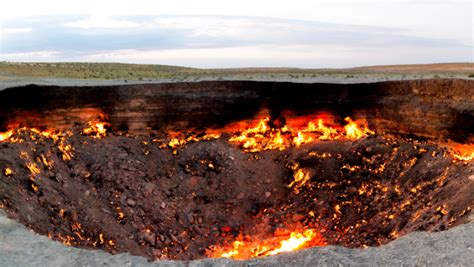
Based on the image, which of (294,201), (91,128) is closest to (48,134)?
(91,128)

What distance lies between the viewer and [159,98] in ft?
64.1

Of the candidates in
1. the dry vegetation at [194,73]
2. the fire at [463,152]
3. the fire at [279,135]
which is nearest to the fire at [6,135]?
the fire at [279,135]

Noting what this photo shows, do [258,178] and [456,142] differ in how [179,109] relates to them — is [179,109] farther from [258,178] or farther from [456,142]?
[456,142]

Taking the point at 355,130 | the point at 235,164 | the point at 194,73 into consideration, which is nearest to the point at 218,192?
the point at 235,164

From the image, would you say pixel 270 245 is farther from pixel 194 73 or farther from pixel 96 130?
pixel 194 73

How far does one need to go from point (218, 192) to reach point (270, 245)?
3.35 m

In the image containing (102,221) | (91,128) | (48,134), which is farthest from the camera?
(91,128)

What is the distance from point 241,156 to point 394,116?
6.40 m

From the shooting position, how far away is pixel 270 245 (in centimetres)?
1513

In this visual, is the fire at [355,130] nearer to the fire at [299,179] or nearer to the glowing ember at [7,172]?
the fire at [299,179]

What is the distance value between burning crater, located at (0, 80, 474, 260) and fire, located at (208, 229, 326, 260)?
59 mm

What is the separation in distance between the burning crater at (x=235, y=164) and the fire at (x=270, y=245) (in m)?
0.06

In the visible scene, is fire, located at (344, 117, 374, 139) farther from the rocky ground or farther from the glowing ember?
the glowing ember

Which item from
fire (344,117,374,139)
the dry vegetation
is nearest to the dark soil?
fire (344,117,374,139)
